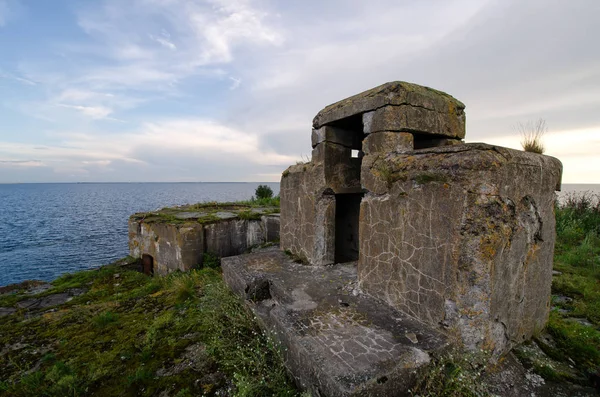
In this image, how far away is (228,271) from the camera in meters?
6.02

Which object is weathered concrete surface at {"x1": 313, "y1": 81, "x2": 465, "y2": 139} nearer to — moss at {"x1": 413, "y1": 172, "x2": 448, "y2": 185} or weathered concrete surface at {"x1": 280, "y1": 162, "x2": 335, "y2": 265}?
moss at {"x1": 413, "y1": 172, "x2": 448, "y2": 185}

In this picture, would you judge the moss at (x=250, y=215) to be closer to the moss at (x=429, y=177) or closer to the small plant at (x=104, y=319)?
the small plant at (x=104, y=319)

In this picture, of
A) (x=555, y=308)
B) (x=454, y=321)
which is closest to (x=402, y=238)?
(x=454, y=321)

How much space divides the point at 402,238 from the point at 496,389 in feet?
5.86

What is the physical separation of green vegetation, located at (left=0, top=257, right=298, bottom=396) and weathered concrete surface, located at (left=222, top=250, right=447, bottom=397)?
0.34m

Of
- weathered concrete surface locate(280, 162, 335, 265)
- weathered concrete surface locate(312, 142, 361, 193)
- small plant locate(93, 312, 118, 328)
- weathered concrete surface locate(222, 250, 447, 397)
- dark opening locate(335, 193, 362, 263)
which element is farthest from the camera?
dark opening locate(335, 193, 362, 263)

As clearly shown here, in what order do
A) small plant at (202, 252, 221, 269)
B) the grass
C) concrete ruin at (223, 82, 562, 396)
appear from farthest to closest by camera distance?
1. small plant at (202, 252, 221, 269)
2. concrete ruin at (223, 82, 562, 396)
3. the grass

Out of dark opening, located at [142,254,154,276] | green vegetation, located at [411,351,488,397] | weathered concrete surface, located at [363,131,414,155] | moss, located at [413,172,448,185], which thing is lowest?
dark opening, located at [142,254,154,276]

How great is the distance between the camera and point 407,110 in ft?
14.4

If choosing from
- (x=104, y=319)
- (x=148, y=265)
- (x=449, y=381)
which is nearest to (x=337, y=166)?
(x=449, y=381)

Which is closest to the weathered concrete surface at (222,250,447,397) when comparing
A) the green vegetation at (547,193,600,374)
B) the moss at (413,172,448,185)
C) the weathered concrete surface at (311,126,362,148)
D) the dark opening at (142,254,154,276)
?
the moss at (413,172,448,185)

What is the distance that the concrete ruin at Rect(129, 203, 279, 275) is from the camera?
7.85 m

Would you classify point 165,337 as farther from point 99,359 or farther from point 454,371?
point 454,371

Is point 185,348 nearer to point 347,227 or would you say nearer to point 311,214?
point 311,214
